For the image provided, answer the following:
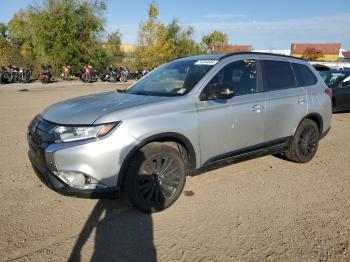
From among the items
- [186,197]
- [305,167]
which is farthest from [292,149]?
[186,197]

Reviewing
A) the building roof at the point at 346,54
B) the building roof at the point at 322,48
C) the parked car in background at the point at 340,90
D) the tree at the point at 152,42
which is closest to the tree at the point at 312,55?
the building roof at the point at 322,48

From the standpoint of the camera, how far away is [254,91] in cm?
504

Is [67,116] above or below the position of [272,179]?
above

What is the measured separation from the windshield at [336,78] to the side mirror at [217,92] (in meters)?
8.41

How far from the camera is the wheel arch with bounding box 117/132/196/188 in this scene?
3.82m

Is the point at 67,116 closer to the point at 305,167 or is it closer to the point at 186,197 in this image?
the point at 186,197

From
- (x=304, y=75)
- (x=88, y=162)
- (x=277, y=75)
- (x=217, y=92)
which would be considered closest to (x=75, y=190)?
(x=88, y=162)

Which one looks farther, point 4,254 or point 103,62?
point 103,62

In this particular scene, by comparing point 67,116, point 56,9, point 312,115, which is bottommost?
point 312,115

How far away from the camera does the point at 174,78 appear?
4.93m

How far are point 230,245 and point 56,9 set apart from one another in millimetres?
34752

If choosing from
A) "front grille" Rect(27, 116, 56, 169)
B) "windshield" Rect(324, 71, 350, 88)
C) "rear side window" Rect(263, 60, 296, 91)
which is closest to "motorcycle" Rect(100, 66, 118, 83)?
"windshield" Rect(324, 71, 350, 88)

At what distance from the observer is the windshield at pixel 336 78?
1155cm

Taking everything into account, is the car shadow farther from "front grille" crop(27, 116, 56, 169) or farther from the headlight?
the headlight
